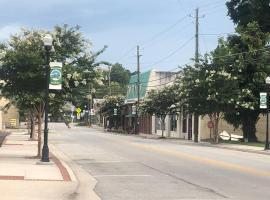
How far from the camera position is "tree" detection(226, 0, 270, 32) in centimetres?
5103

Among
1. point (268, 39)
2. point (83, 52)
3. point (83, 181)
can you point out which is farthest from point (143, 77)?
point (83, 181)

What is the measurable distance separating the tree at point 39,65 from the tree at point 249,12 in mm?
28276

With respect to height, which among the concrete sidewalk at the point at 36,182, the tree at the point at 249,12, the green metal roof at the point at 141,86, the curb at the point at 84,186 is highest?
the tree at the point at 249,12

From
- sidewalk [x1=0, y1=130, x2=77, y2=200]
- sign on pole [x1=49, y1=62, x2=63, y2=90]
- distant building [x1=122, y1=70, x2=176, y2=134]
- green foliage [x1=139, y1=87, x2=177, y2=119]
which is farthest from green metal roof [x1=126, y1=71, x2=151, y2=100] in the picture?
sidewalk [x1=0, y1=130, x2=77, y2=200]

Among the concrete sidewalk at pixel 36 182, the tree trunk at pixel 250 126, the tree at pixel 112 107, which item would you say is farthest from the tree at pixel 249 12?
the tree at pixel 112 107

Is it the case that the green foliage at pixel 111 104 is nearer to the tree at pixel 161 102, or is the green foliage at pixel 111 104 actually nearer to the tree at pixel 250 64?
the tree at pixel 161 102

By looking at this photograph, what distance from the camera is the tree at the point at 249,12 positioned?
51034 mm

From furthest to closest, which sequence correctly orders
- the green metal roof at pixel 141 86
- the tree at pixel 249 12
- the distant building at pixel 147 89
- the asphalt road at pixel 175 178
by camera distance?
1. the green metal roof at pixel 141 86
2. the distant building at pixel 147 89
3. the tree at pixel 249 12
4. the asphalt road at pixel 175 178

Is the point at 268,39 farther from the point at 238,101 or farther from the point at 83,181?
the point at 83,181

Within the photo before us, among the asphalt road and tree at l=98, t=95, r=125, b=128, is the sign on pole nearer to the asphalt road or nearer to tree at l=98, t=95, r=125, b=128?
the asphalt road

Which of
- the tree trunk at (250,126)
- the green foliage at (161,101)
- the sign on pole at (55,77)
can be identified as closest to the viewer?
the sign on pole at (55,77)

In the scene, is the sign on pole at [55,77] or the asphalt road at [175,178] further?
the sign on pole at [55,77]

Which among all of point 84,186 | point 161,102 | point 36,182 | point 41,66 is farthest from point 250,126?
point 36,182

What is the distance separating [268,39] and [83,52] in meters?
27.9
